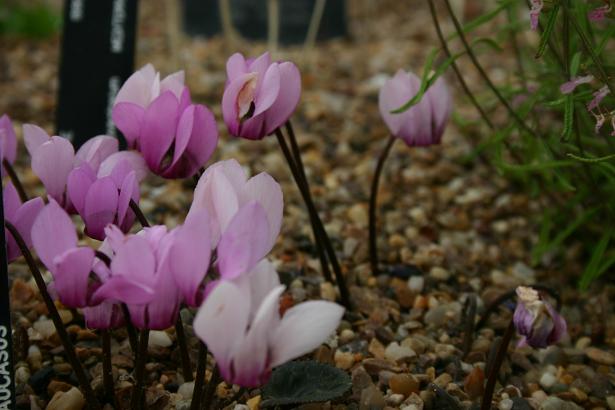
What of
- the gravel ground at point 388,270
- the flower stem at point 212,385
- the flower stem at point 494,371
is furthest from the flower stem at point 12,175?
the flower stem at point 494,371

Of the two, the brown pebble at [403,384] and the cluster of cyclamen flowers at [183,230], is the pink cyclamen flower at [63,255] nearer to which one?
the cluster of cyclamen flowers at [183,230]

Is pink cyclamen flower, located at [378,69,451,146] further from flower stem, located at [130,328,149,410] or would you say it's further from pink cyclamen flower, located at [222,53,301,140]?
flower stem, located at [130,328,149,410]

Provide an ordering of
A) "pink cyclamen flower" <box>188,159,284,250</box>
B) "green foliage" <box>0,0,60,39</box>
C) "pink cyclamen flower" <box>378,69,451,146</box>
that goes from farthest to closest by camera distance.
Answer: "green foliage" <box>0,0,60,39</box>
"pink cyclamen flower" <box>378,69,451,146</box>
"pink cyclamen flower" <box>188,159,284,250</box>

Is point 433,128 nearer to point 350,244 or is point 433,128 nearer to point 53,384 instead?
point 350,244

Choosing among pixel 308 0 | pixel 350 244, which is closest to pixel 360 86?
pixel 308 0

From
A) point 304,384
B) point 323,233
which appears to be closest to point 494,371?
point 304,384

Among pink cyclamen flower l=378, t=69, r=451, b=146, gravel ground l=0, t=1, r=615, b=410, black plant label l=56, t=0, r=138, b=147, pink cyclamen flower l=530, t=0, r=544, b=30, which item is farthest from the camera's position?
black plant label l=56, t=0, r=138, b=147

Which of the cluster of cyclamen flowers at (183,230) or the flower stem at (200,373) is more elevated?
the cluster of cyclamen flowers at (183,230)

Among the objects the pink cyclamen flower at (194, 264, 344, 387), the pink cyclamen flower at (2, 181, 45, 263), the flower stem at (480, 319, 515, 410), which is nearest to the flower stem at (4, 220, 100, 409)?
the pink cyclamen flower at (2, 181, 45, 263)
